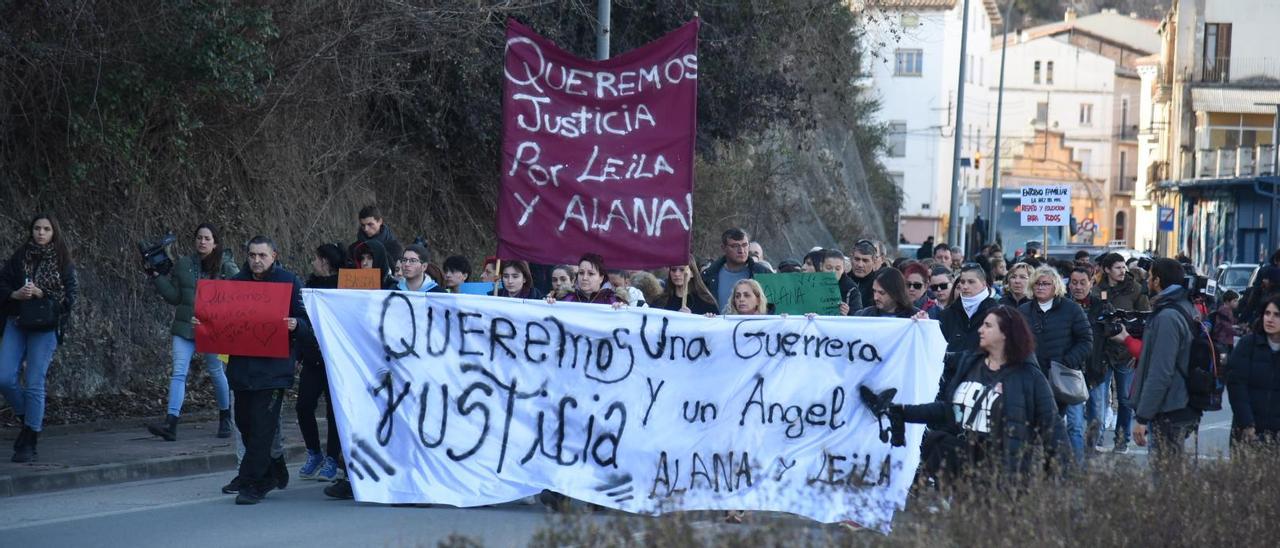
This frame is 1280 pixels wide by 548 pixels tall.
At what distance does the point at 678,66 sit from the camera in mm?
10477

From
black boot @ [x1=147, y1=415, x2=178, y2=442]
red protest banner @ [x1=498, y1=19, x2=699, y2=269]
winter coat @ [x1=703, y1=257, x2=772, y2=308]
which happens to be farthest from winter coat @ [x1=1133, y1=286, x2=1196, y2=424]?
black boot @ [x1=147, y1=415, x2=178, y2=442]

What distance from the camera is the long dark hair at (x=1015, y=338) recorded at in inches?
294

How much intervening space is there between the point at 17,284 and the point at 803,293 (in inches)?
224

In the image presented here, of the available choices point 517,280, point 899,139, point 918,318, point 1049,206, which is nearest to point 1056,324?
point 918,318

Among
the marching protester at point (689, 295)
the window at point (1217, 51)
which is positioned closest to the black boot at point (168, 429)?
the marching protester at point (689, 295)

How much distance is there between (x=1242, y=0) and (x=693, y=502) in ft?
193

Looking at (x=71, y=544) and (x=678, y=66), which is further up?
(x=678, y=66)

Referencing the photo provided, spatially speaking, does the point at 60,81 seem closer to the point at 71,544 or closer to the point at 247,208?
the point at 247,208

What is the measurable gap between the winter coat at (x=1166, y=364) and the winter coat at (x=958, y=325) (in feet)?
3.66

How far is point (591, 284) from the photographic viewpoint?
33.8 feet

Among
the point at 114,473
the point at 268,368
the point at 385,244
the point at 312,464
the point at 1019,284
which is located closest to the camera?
the point at 268,368

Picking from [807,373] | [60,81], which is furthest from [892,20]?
[807,373]

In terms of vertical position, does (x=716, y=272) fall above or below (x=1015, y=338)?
above

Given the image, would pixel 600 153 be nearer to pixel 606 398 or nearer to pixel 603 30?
pixel 606 398
